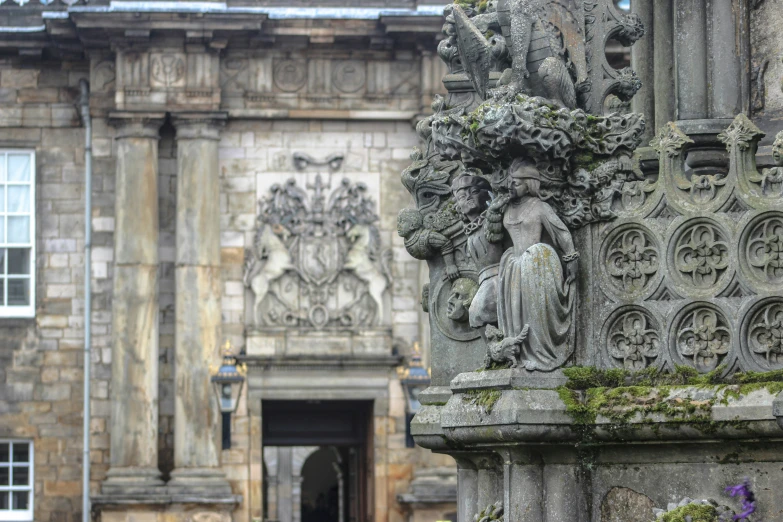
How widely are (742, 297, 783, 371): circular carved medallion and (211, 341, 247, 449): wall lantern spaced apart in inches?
792

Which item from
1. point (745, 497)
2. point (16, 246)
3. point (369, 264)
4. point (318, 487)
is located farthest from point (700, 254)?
point (318, 487)

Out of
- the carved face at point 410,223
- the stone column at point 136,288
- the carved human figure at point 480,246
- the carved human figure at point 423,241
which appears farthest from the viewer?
the stone column at point 136,288

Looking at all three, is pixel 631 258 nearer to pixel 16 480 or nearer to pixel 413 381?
pixel 413 381

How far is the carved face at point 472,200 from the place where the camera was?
951cm

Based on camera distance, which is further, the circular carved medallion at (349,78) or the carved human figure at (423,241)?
the circular carved medallion at (349,78)

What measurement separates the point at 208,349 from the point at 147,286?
1.32 metres

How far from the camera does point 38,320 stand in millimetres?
29297

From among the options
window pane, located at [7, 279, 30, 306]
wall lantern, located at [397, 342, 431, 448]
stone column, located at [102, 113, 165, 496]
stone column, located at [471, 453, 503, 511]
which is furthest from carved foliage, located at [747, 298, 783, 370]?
window pane, located at [7, 279, 30, 306]

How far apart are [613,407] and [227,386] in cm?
1987

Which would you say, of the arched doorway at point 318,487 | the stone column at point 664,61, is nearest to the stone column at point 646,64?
the stone column at point 664,61

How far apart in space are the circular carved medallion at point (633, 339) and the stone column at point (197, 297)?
20.5m

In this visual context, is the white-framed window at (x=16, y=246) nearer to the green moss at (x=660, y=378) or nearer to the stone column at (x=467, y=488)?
the stone column at (x=467, y=488)

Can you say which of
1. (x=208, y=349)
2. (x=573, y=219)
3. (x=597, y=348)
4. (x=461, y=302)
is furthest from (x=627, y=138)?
(x=208, y=349)

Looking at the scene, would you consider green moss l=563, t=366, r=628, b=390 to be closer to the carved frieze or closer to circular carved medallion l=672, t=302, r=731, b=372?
circular carved medallion l=672, t=302, r=731, b=372
